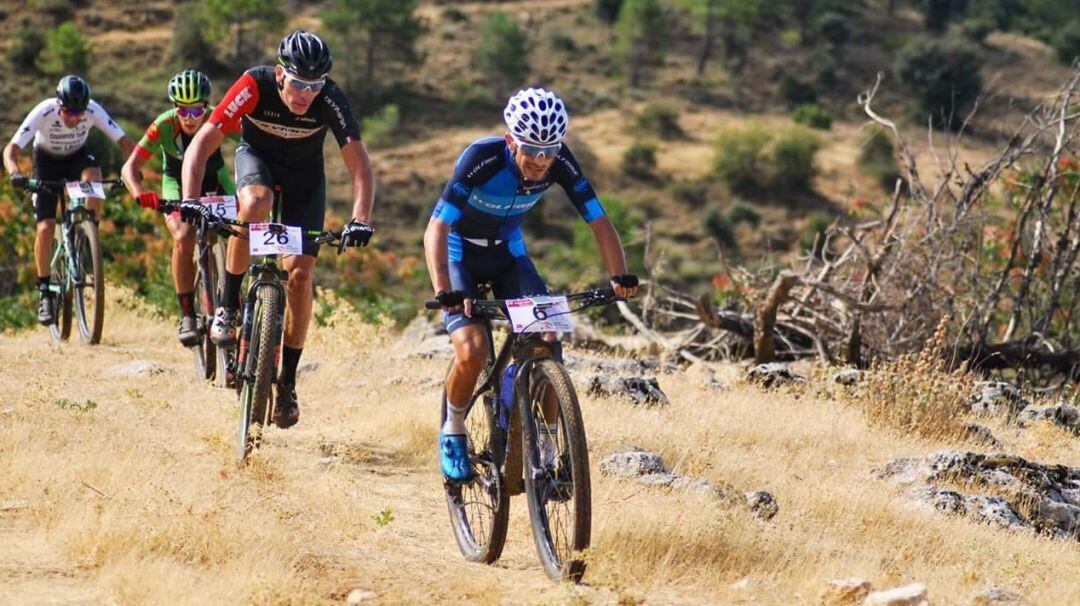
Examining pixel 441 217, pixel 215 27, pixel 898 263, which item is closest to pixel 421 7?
pixel 215 27

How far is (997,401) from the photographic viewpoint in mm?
11672

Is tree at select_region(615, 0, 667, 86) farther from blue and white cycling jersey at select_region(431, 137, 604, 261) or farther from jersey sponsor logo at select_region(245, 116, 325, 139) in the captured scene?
blue and white cycling jersey at select_region(431, 137, 604, 261)

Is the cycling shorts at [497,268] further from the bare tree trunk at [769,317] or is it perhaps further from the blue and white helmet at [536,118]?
the bare tree trunk at [769,317]

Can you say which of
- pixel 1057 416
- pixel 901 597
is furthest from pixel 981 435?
pixel 901 597

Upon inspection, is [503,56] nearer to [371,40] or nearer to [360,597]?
[371,40]

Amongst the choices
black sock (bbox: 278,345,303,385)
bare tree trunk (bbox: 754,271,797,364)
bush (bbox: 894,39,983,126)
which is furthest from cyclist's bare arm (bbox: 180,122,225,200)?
bush (bbox: 894,39,983,126)

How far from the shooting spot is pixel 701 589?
20.8 feet

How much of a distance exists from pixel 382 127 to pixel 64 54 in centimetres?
1823

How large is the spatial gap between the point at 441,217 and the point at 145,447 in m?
2.94

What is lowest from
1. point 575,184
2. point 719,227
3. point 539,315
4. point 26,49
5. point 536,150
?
point 719,227

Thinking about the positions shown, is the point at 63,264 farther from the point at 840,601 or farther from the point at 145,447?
the point at 840,601

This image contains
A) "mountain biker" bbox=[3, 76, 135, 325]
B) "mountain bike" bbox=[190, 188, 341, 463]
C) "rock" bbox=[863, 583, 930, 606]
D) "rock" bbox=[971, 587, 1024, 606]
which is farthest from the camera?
"mountain biker" bbox=[3, 76, 135, 325]

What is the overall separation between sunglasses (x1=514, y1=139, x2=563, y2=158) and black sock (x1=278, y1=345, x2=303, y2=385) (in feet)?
7.37

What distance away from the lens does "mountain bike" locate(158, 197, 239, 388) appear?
9625 millimetres
